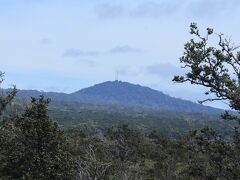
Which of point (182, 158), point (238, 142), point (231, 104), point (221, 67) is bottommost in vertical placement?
point (182, 158)

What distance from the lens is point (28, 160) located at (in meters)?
27.2

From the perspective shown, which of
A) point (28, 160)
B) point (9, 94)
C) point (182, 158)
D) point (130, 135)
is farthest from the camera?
point (130, 135)

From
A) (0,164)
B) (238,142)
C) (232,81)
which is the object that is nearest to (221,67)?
(232,81)

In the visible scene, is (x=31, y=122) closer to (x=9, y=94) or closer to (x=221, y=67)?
(x=9, y=94)

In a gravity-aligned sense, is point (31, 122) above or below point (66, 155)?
above

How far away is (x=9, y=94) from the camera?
3584 centimetres

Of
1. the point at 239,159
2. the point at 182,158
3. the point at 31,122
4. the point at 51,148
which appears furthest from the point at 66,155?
the point at 182,158

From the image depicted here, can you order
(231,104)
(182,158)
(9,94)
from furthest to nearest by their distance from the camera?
1. (182,158)
2. (9,94)
3. (231,104)

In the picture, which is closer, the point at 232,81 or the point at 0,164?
the point at 232,81

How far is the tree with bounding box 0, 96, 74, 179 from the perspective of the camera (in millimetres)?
27000

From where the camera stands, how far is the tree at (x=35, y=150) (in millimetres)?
27000

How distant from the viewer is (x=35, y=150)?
27156 mm

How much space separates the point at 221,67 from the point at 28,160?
1294 centimetres

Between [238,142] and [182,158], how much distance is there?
194ft
